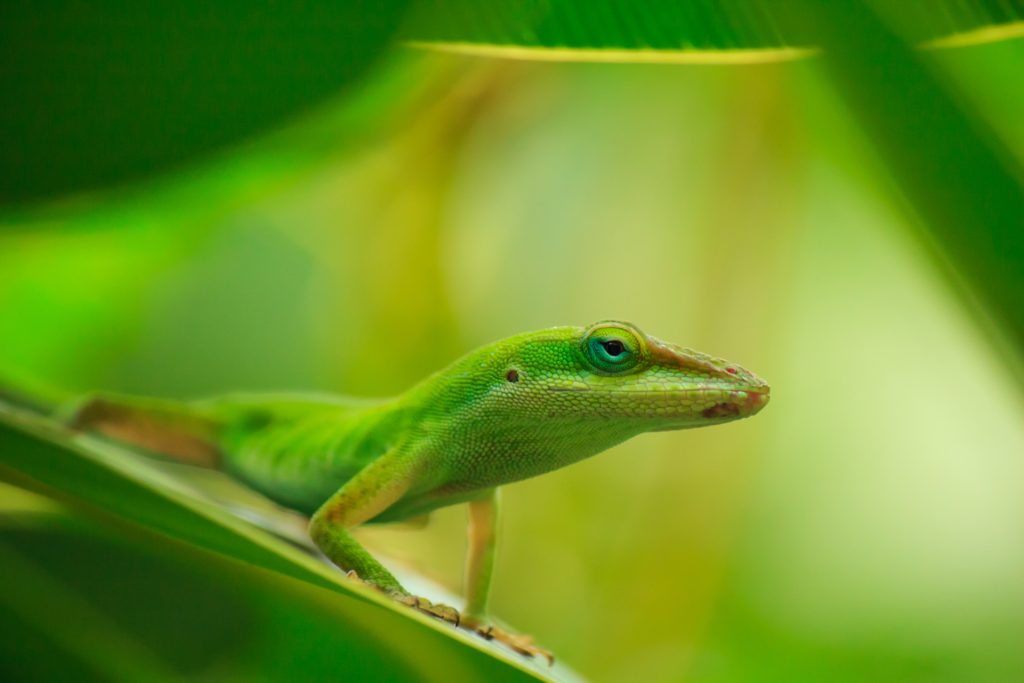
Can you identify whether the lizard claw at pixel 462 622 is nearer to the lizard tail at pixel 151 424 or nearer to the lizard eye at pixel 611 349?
the lizard eye at pixel 611 349

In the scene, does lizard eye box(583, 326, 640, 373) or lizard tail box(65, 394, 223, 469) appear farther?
lizard tail box(65, 394, 223, 469)

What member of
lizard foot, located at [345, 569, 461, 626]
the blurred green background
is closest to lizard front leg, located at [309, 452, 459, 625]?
lizard foot, located at [345, 569, 461, 626]

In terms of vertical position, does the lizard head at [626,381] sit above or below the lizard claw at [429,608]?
above

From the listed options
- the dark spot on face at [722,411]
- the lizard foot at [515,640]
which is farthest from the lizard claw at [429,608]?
the dark spot on face at [722,411]

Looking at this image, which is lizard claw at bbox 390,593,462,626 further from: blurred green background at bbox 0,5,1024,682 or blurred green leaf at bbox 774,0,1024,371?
blurred green background at bbox 0,5,1024,682

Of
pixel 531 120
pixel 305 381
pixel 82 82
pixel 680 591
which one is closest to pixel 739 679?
pixel 680 591

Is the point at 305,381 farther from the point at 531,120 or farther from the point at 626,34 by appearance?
the point at 626,34

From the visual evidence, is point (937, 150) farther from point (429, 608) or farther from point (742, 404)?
point (429, 608)

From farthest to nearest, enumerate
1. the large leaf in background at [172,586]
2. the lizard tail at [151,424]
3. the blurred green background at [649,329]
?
the blurred green background at [649,329] < the lizard tail at [151,424] < the large leaf in background at [172,586]
